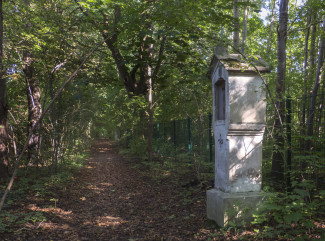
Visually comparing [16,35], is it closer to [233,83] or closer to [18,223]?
[18,223]

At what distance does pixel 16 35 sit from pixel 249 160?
6057mm

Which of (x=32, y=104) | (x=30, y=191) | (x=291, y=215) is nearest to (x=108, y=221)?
(x=30, y=191)

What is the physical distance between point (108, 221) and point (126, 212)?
655 millimetres

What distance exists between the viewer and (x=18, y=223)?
4855 mm

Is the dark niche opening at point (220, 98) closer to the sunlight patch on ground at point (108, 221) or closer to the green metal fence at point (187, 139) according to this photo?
the green metal fence at point (187, 139)

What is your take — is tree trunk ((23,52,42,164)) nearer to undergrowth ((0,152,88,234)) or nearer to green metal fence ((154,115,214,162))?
undergrowth ((0,152,88,234))

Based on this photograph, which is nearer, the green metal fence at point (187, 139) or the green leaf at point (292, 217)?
the green leaf at point (292, 217)

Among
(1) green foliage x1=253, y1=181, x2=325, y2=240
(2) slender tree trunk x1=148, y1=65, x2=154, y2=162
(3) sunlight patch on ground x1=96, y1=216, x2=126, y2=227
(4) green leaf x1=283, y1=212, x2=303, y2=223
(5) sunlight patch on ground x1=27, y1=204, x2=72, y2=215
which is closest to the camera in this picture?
(4) green leaf x1=283, y1=212, x2=303, y2=223

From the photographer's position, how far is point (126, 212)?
607 cm

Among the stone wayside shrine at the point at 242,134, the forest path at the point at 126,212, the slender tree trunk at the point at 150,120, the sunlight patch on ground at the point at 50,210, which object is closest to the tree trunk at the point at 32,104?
the forest path at the point at 126,212

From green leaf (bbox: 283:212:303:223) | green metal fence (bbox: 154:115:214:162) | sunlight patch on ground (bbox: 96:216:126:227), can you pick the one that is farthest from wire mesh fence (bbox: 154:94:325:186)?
sunlight patch on ground (bbox: 96:216:126:227)

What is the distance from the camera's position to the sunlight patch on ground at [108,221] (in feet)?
17.3

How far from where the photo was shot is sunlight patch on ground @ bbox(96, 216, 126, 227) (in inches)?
208

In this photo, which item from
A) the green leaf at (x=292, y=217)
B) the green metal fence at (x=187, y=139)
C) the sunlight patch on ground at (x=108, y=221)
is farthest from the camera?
the green metal fence at (x=187, y=139)
